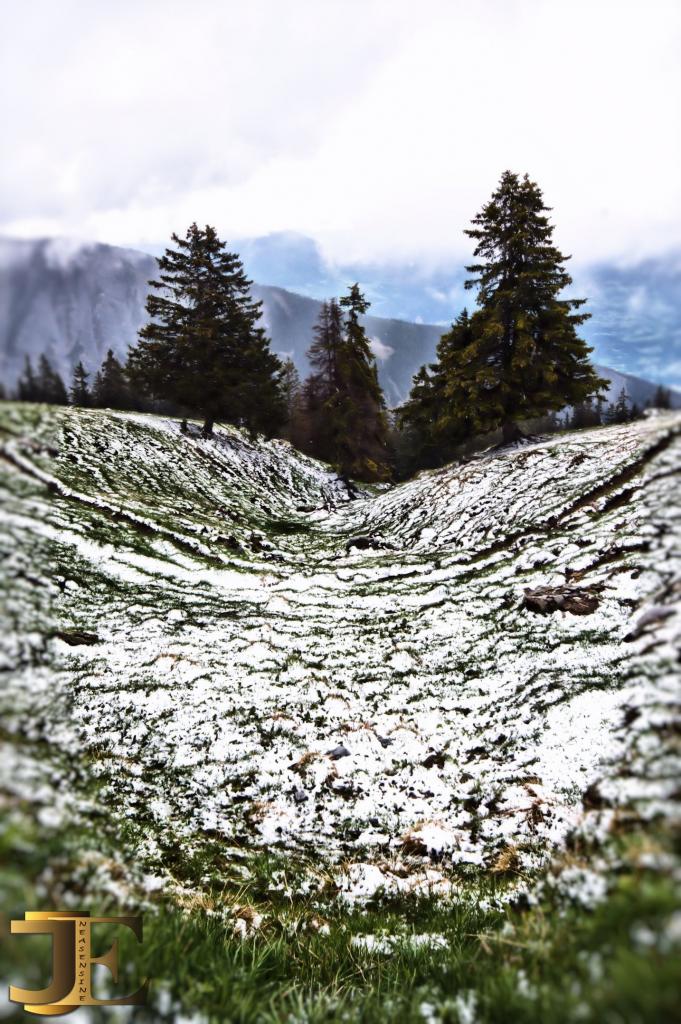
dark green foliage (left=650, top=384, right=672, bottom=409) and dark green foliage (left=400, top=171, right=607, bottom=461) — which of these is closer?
dark green foliage (left=650, top=384, right=672, bottom=409)

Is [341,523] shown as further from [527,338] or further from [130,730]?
[130,730]

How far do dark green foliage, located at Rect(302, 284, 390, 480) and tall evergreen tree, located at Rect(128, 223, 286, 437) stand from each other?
3.41 meters

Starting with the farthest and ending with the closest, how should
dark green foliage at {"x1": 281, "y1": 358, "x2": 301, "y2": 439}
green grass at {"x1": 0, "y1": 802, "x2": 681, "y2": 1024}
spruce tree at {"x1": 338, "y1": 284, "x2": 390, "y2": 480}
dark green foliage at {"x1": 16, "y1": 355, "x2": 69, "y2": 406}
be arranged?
dark green foliage at {"x1": 281, "y1": 358, "x2": 301, "y2": 439}
spruce tree at {"x1": 338, "y1": 284, "x2": 390, "y2": 480}
dark green foliage at {"x1": 16, "y1": 355, "x2": 69, "y2": 406}
green grass at {"x1": 0, "y1": 802, "x2": 681, "y2": 1024}

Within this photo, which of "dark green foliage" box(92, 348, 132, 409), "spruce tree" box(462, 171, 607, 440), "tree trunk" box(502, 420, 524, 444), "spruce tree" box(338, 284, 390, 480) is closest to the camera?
"spruce tree" box(462, 171, 607, 440)

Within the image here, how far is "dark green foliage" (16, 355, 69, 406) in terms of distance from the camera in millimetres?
2080

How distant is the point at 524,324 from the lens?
1853cm

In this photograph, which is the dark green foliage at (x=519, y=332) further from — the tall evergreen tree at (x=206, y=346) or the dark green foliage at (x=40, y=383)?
the dark green foliage at (x=40, y=383)

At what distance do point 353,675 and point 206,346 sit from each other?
24688 mm

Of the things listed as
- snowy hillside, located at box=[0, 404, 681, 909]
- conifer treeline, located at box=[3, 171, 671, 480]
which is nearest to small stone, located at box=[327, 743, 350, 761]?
snowy hillside, located at box=[0, 404, 681, 909]

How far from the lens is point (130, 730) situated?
5207 millimetres

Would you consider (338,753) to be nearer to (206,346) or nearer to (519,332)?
(519,332)

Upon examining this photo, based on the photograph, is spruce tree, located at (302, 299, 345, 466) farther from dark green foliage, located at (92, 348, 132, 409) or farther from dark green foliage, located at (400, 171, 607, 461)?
dark green foliage, located at (92, 348, 132, 409)
